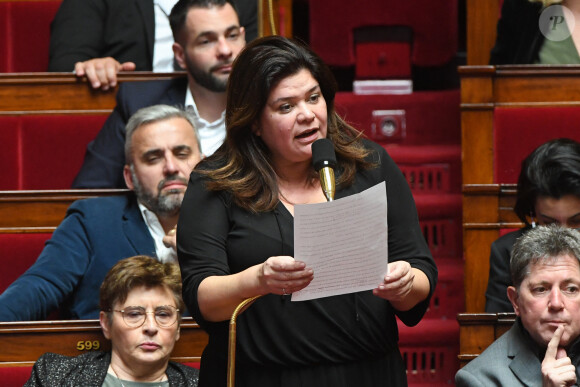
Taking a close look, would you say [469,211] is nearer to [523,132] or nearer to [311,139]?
[523,132]

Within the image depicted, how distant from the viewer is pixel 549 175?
1078 mm

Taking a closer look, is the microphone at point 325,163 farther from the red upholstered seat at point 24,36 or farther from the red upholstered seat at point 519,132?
the red upholstered seat at point 24,36

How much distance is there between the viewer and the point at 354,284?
25.6 inches

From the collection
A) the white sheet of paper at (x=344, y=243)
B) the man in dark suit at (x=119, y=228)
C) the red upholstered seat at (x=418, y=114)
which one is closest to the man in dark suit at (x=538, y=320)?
the white sheet of paper at (x=344, y=243)

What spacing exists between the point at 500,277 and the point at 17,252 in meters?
0.60

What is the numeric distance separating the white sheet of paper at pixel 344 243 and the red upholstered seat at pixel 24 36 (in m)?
1.20

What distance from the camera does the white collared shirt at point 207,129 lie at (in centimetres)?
→ 139

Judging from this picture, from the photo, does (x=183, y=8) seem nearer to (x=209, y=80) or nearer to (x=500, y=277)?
(x=209, y=80)

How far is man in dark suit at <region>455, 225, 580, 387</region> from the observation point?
0.86 meters

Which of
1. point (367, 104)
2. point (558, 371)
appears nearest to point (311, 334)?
point (558, 371)

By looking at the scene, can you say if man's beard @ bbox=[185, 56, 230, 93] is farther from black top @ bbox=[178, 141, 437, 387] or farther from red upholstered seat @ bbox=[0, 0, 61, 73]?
black top @ bbox=[178, 141, 437, 387]

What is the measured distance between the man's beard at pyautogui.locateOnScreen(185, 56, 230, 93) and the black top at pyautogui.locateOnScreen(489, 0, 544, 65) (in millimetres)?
392

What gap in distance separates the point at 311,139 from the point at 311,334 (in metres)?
0.14

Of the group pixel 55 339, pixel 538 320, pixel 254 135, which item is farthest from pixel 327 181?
pixel 55 339
